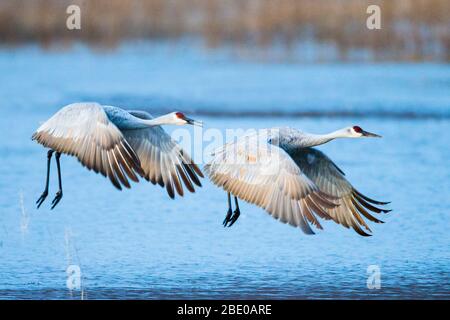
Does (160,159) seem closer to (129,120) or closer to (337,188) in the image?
(129,120)

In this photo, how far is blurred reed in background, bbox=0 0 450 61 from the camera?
23.5 m

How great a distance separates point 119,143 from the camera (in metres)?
9.04

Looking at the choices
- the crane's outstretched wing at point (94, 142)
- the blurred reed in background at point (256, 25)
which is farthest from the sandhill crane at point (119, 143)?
the blurred reed in background at point (256, 25)

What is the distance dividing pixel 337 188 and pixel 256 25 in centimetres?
1551

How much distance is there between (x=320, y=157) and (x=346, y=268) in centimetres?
107

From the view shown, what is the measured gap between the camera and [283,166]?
28.9 ft

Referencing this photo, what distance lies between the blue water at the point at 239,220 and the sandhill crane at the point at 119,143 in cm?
88

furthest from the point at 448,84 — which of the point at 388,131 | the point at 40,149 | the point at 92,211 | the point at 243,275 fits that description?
the point at 243,275

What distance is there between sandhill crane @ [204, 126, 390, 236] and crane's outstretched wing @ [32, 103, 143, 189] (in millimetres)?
812

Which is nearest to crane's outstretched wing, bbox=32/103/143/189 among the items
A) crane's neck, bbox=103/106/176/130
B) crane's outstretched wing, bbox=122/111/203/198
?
crane's neck, bbox=103/106/176/130

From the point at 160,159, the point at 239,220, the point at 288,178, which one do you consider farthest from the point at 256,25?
the point at 288,178

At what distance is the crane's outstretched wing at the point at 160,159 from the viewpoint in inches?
384

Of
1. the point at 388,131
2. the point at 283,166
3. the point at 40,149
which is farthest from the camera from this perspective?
the point at 388,131

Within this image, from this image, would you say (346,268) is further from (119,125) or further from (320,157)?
(119,125)
